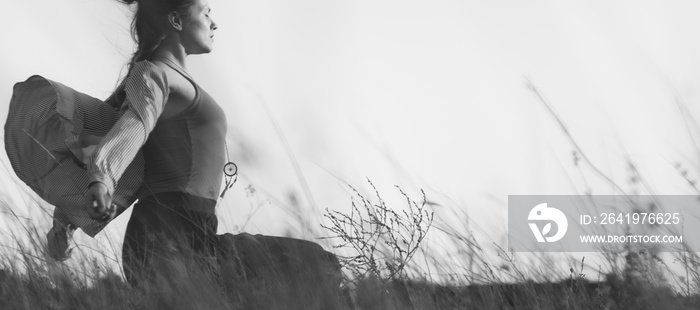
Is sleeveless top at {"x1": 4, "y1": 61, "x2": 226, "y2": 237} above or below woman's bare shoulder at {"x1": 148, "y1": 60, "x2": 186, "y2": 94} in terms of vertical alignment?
below

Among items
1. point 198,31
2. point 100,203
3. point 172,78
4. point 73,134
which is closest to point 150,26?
point 198,31

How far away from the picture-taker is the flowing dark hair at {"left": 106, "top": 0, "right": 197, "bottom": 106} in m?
3.61

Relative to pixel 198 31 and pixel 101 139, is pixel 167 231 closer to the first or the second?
pixel 101 139

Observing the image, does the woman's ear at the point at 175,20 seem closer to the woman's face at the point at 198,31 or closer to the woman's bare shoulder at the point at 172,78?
the woman's face at the point at 198,31

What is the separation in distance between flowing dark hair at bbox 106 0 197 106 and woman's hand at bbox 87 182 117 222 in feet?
1.94

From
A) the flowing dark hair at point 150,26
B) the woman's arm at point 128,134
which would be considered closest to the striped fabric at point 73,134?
the woman's arm at point 128,134

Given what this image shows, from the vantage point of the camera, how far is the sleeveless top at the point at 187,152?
11.3 ft

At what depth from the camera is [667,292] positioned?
9.84ft

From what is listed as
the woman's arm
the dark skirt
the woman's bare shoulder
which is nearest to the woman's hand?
the woman's arm

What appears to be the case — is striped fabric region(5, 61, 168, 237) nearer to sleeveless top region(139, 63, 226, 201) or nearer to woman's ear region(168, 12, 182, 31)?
sleeveless top region(139, 63, 226, 201)

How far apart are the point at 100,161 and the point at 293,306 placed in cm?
76

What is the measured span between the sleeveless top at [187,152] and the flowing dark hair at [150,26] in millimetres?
160

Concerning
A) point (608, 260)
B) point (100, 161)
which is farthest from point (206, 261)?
point (608, 260)

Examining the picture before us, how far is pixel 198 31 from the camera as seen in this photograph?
3639 mm
